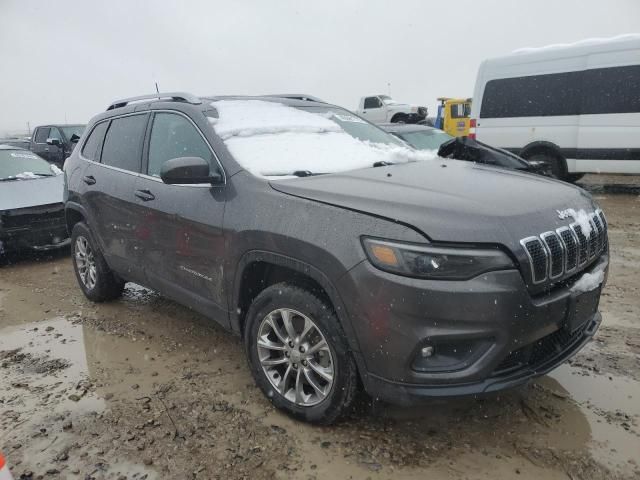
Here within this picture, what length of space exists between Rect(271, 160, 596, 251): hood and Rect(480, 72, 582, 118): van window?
23.4 ft

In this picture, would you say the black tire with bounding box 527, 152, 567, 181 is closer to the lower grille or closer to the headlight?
the lower grille

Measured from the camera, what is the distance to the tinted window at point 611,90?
323 inches

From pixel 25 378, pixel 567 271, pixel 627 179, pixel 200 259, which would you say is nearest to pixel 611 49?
pixel 627 179

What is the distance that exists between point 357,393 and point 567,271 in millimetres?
1123

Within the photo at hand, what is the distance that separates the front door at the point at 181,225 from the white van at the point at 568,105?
25.9ft

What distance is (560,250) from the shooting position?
219 centimetres

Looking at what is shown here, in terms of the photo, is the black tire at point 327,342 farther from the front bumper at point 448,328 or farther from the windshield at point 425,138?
the windshield at point 425,138

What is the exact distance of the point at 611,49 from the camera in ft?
27.3

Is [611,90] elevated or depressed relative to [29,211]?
elevated

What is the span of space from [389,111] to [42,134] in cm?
1388

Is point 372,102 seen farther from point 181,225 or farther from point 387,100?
point 181,225

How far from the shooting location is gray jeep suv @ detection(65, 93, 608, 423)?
6.66 feet

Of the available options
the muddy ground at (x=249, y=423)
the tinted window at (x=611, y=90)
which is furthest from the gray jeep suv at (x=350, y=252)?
the tinted window at (x=611, y=90)

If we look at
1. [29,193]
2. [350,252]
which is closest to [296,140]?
[350,252]
